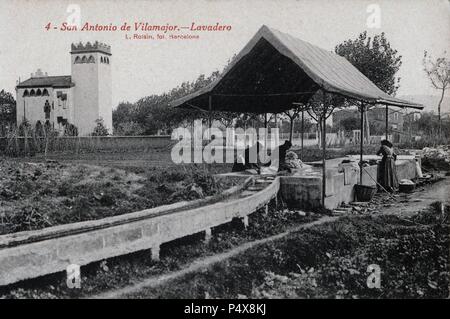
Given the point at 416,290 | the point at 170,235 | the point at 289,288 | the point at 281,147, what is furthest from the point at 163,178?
the point at 416,290

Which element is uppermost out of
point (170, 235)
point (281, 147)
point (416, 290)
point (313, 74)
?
point (313, 74)

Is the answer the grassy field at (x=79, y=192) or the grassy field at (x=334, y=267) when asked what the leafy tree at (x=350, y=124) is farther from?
the grassy field at (x=334, y=267)

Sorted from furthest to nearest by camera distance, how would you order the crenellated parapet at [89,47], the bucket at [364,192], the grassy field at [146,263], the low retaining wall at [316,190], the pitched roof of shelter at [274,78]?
the crenellated parapet at [89,47] → the bucket at [364,192] → the low retaining wall at [316,190] → the pitched roof of shelter at [274,78] → the grassy field at [146,263]

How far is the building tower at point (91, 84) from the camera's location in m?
46.3

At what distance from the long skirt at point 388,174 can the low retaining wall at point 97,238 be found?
275 inches

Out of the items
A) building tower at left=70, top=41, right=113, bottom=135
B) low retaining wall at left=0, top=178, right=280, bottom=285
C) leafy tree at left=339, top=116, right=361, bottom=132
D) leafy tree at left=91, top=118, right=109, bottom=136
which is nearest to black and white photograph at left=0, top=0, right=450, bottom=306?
low retaining wall at left=0, top=178, right=280, bottom=285

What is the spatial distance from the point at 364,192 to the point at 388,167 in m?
1.99

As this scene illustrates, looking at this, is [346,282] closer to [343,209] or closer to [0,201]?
[343,209]

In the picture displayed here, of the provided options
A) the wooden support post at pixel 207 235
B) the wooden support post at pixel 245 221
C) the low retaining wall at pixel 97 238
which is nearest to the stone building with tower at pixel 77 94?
the wooden support post at pixel 245 221

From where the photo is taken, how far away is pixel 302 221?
Answer: 11172mm

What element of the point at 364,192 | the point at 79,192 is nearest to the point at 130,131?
the point at 79,192

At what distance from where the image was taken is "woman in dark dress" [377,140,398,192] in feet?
→ 49.3

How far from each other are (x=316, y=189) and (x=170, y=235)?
5.28m

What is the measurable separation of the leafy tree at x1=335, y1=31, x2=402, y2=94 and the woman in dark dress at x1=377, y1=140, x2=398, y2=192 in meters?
18.9
